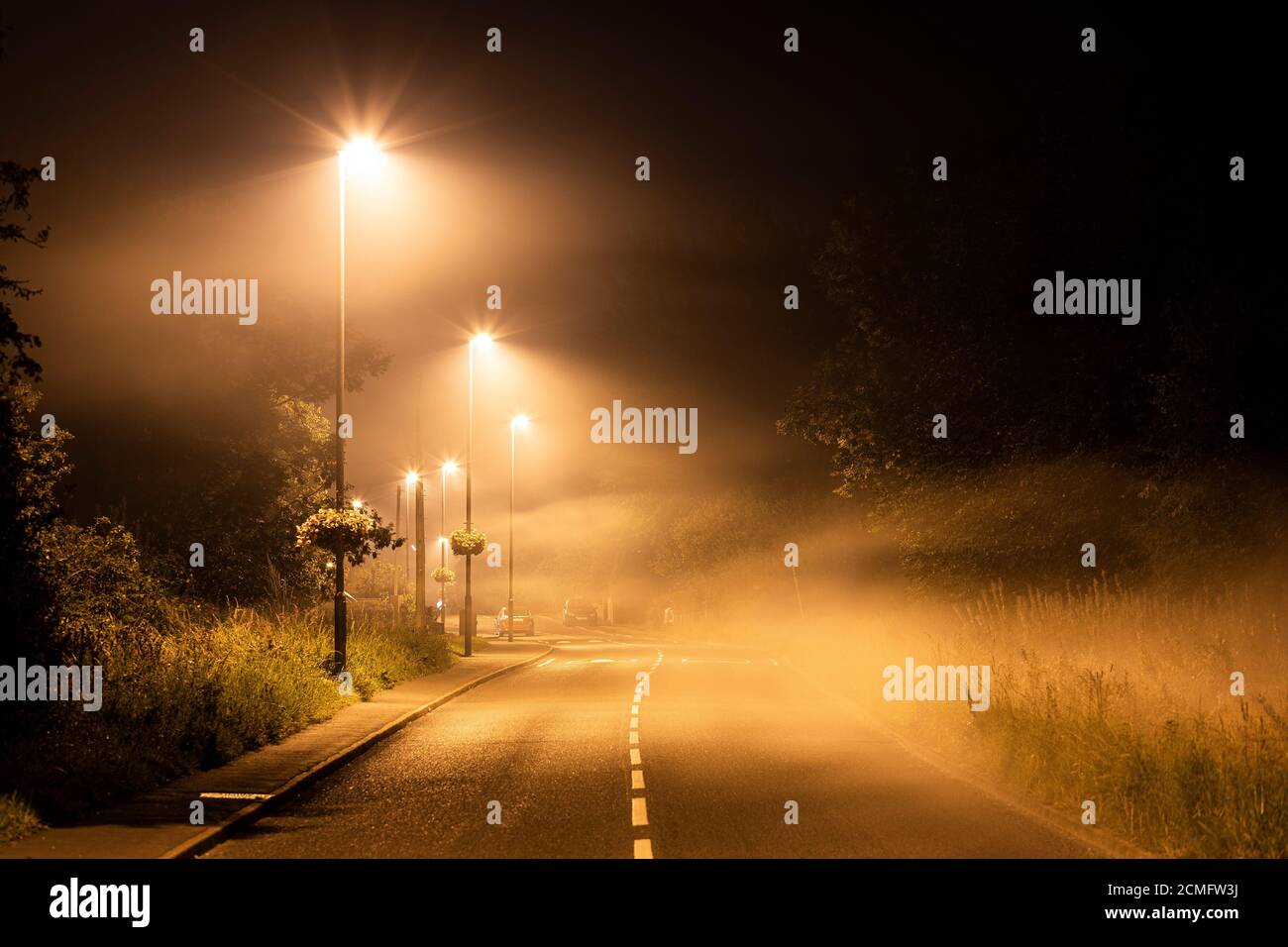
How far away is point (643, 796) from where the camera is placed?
11.7 metres

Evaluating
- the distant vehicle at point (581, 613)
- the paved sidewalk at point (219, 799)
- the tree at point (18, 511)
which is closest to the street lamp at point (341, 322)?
the paved sidewalk at point (219, 799)

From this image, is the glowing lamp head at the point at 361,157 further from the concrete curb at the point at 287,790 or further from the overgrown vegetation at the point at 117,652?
the concrete curb at the point at 287,790

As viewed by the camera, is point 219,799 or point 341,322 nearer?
point 219,799

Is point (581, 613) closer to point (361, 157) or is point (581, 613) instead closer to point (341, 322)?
point (341, 322)

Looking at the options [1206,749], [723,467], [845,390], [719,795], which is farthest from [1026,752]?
[723,467]

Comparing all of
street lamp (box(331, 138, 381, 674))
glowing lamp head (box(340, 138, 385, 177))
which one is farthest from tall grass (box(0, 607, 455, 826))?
glowing lamp head (box(340, 138, 385, 177))

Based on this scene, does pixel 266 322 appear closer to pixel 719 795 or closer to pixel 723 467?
pixel 723 467

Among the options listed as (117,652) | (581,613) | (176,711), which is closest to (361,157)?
(117,652)

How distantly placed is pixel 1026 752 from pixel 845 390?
17.4 meters

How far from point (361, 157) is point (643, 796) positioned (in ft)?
45.5

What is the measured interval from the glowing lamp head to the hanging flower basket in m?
16.9

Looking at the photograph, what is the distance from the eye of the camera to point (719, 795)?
11.7m

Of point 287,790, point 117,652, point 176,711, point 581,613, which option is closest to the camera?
point 287,790

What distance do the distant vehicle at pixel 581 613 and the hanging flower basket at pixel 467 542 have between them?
167ft
